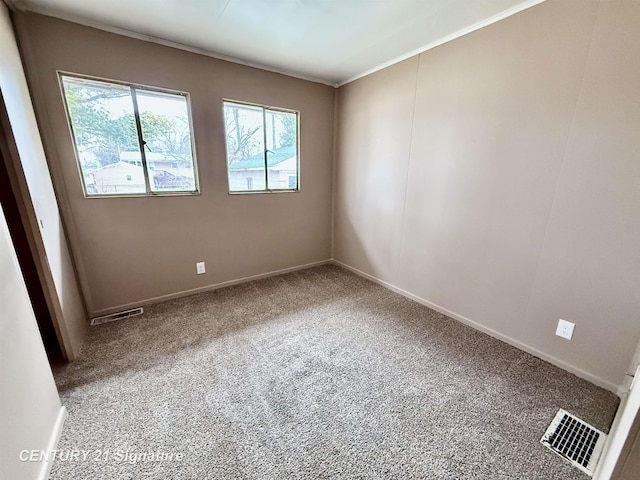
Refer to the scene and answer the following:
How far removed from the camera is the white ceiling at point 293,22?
1690 mm

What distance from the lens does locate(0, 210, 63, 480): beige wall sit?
36.4 inches

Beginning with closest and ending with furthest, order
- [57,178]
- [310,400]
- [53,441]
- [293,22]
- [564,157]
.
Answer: [53,441] < [310,400] < [564,157] < [293,22] < [57,178]

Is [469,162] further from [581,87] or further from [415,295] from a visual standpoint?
[415,295]

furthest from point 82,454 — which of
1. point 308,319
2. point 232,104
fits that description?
point 232,104

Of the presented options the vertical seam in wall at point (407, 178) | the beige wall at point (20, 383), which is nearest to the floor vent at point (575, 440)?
the vertical seam in wall at point (407, 178)

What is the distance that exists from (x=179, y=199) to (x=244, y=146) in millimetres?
893

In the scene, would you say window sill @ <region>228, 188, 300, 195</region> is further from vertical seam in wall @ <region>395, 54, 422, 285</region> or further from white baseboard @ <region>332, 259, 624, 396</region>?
white baseboard @ <region>332, 259, 624, 396</region>

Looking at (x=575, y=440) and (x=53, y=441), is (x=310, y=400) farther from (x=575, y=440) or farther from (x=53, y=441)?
(x=575, y=440)

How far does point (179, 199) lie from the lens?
8.25 feet

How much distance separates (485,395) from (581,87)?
1929 millimetres

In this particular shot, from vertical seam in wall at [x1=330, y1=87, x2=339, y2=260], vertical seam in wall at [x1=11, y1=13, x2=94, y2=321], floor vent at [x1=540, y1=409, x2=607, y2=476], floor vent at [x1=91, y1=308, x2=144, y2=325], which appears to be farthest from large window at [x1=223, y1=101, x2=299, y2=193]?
floor vent at [x1=540, y1=409, x2=607, y2=476]

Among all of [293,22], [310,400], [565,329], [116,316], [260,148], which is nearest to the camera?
[310,400]

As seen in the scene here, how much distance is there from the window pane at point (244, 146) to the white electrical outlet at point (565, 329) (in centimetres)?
294

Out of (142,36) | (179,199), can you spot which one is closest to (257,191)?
(179,199)
